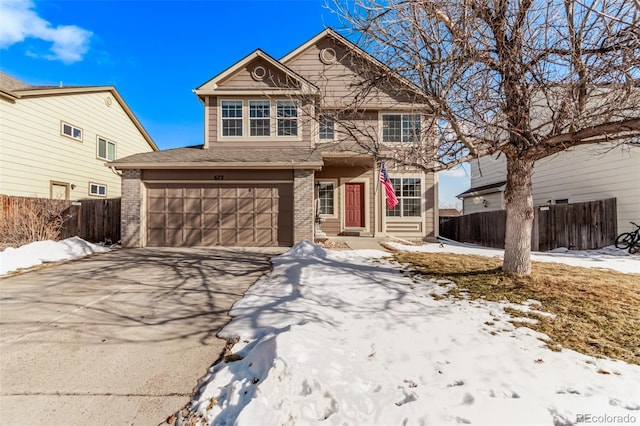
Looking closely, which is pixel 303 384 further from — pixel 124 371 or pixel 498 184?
pixel 498 184

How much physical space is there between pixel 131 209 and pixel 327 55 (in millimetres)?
10617

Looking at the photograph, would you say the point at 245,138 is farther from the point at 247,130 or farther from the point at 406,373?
the point at 406,373

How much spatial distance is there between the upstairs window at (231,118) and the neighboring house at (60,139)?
807 cm

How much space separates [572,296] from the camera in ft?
15.4

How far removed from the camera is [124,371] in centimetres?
299

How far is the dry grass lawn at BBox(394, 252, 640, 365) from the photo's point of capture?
340cm

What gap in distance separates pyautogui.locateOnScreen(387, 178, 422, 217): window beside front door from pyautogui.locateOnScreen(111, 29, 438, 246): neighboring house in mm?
46

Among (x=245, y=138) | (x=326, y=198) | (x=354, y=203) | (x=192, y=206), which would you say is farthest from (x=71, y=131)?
(x=354, y=203)

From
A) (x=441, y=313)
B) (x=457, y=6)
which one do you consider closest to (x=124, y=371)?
(x=441, y=313)

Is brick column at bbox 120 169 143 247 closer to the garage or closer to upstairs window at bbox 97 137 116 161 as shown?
the garage

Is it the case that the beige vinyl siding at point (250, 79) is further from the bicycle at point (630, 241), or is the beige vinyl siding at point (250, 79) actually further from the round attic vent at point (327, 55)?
the bicycle at point (630, 241)

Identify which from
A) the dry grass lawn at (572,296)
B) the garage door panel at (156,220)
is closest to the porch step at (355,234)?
the dry grass lawn at (572,296)

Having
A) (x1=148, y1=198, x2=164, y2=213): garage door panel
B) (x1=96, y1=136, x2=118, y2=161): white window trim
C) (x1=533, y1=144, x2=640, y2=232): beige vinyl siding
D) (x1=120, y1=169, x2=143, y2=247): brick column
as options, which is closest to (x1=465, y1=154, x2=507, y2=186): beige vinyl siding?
(x1=533, y1=144, x2=640, y2=232): beige vinyl siding

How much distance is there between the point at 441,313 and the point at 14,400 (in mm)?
4764
